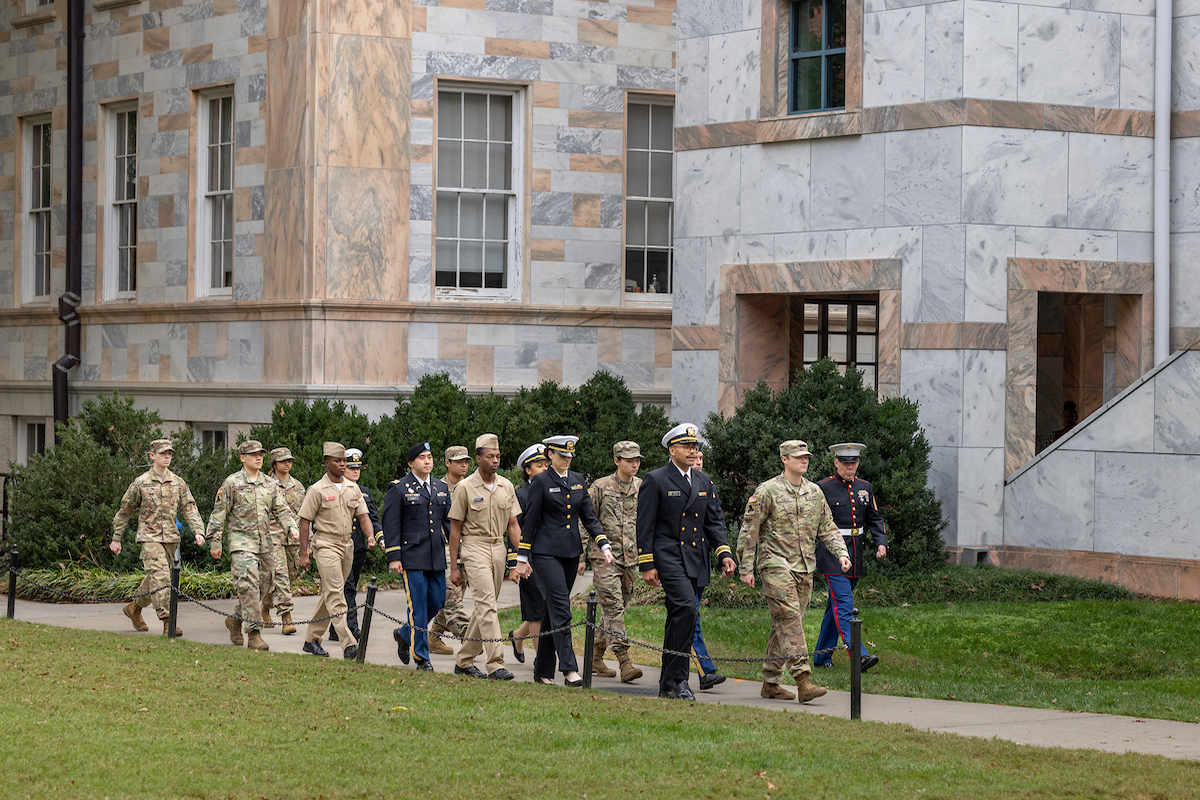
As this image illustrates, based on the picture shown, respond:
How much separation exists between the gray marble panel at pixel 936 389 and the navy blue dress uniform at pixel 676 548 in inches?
272

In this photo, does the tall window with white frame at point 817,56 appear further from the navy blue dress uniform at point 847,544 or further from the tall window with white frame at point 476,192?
the navy blue dress uniform at point 847,544

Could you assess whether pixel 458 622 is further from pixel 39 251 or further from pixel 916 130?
pixel 39 251

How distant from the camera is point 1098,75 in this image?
1931 cm

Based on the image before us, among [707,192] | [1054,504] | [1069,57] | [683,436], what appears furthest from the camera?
[707,192]

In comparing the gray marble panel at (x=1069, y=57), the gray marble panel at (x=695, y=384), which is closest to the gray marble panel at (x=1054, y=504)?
the gray marble panel at (x=695, y=384)

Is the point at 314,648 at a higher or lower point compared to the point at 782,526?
lower

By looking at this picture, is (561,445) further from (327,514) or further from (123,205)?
(123,205)

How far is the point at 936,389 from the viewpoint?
18781mm

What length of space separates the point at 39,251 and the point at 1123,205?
701 inches

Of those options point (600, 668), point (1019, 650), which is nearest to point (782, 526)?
point (600, 668)

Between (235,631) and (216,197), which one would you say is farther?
(216,197)

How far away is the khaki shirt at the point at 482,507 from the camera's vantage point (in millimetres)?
13156

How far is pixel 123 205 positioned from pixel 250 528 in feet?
40.6

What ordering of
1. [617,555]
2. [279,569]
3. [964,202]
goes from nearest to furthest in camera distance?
1. [617,555]
2. [279,569]
3. [964,202]
